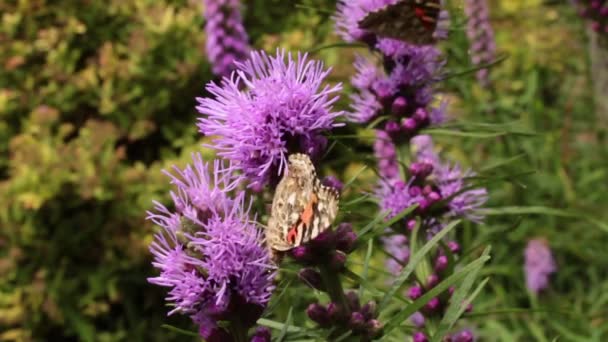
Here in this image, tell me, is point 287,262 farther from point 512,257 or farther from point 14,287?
point 14,287

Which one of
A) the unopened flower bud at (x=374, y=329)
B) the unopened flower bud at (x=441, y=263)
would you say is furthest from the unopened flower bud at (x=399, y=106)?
the unopened flower bud at (x=374, y=329)

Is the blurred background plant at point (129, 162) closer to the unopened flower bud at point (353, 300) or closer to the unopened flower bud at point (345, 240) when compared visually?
the unopened flower bud at point (353, 300)

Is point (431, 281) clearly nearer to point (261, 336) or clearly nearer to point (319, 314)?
point (319, 314)

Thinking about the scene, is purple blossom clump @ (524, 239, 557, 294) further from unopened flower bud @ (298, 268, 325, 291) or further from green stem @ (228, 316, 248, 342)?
green stem @ (228, 316, 248, 342)

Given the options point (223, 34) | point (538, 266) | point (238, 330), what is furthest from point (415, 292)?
point (538, 266)

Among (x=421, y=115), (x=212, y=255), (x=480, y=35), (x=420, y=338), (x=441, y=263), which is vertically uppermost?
(x=480, y=35)

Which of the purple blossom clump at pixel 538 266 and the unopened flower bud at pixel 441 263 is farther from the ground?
the unopened flower bud at pixel 441 263
